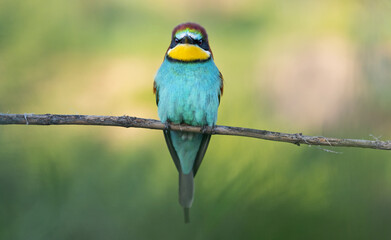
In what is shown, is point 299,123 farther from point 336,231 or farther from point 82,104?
point 82,104

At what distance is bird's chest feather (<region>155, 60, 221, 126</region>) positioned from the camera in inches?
62.8

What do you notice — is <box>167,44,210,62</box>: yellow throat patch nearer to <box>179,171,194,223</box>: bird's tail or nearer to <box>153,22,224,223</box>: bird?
<box>153,22,224,223</box>: bird

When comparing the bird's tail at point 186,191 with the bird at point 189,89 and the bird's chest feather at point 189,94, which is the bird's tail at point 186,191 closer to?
the bird at point 189,89

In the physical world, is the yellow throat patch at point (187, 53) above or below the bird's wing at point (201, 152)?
above

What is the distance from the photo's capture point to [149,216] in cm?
154

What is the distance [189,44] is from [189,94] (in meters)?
0.18

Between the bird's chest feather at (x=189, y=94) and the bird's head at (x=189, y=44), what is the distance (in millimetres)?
23

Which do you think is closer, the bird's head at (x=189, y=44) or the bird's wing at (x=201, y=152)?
the bird's head at (x=189, y=44)

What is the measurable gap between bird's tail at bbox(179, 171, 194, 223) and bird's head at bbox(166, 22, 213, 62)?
0.43 meters

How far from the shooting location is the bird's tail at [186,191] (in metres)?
1.48

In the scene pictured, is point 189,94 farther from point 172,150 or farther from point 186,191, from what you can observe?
point 186,191

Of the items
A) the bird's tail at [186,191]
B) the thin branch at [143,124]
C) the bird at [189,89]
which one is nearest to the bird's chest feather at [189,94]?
the bird at [189,89]

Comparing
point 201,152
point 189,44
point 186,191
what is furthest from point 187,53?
point 186,191

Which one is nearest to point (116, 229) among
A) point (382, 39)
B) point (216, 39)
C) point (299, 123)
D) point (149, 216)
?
point (149, 216)
